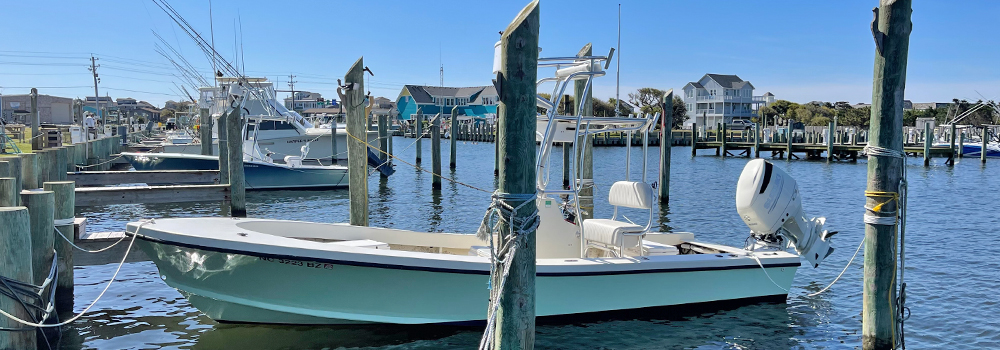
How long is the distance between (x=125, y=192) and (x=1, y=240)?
6.78 m

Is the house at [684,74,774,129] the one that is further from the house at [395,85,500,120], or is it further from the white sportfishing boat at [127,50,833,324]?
the white sportfishing boat at [127,50,833,324]

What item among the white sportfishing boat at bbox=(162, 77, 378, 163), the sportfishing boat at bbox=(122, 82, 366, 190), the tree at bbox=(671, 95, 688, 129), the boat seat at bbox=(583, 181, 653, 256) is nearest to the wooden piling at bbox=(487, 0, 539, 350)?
the boat seat at bbox=(583, 181, 653, 256)

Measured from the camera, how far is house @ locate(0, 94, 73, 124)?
6794 cm

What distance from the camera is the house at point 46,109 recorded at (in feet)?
223

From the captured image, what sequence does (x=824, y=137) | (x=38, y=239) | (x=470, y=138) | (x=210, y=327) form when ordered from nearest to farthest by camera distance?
1. (x=38, y=239)
2. (x=210, y=327)
3. (x=824, y=137)
4. (x=470, y=138)

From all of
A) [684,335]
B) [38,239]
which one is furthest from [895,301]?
[38,239]

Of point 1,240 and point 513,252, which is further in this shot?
point 1,240

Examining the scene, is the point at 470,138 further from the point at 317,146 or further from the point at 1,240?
the point at 1,240

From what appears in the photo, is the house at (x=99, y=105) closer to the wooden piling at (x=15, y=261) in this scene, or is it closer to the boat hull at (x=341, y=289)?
the boat hull at (x=341, y=289)

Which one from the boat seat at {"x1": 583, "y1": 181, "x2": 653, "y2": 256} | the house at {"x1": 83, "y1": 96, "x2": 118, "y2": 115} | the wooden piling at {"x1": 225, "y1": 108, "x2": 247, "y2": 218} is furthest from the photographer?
the house at {"x1": 83, "y1": 96, "x2": 118, "y2": 115}

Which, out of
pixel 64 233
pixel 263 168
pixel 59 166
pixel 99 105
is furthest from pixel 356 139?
pixel 99 105

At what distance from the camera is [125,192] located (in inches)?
464

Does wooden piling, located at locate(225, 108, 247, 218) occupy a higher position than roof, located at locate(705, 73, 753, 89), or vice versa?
roof, located at locate(705, 73, 753, 89)

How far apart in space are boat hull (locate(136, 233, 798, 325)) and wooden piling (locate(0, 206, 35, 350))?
60.2 inches
